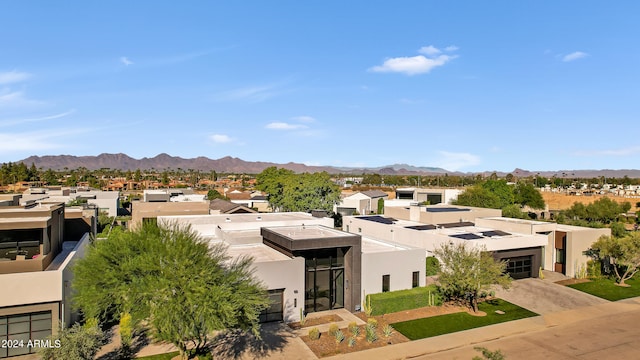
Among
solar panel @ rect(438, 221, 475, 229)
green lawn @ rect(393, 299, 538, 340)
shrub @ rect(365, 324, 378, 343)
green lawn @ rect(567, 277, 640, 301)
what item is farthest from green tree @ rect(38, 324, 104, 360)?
green lawn @ rect(567, 277, 640, 301)

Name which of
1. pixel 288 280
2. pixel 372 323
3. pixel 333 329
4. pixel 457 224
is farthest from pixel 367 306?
pixel 457 224

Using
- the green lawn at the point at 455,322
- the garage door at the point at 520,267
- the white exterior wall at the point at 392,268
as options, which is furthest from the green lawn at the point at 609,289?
the white exterior wall at the point at 392,268

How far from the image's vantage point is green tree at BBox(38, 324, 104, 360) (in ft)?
58.2

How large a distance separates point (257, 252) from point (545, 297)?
2077cm

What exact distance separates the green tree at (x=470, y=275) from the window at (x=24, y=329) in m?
22.5

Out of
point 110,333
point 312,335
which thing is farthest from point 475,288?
point 110,333

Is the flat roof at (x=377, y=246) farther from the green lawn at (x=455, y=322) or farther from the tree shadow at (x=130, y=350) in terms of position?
the tree shadow at (x=130, y=350)

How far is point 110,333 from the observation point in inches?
890

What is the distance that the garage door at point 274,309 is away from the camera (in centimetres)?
2414

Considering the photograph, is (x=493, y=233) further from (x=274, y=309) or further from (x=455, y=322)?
(x=274, y=309)

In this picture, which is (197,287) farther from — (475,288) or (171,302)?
(475,288)

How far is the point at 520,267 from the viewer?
34.9 meters

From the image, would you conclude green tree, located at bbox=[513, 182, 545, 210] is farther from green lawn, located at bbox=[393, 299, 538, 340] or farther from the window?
the window

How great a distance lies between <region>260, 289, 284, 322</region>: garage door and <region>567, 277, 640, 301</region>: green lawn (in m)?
23.4
